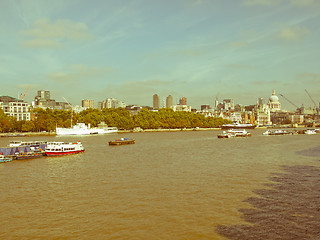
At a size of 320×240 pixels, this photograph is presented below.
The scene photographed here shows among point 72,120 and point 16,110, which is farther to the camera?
point 16,110

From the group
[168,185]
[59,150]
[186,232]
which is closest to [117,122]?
[59,150]

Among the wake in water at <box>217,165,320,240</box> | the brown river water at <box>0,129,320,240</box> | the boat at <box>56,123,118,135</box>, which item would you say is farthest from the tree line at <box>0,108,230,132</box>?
the wake in water at <box>217,165,320,240</box>

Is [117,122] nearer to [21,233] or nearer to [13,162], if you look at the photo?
[13,162]

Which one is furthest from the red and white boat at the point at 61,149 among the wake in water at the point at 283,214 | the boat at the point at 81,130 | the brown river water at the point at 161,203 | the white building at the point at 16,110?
the white building at the point at 16,110

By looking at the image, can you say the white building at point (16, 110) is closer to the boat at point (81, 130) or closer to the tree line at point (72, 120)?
the tree line at point (72, 120)

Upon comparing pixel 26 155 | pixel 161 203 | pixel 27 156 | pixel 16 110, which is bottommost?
pixel 161 203

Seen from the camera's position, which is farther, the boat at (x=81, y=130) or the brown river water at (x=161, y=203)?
the boat at (x=81, y=130)

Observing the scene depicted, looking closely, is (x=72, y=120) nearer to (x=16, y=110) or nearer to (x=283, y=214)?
(x=16, y=110)

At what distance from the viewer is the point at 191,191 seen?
2883cm

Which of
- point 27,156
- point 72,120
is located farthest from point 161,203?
point 72,120

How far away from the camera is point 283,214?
2189cm

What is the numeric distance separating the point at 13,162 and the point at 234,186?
120ft

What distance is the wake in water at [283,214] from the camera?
18.5 m

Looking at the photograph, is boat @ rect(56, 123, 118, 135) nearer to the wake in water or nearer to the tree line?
the tree line
